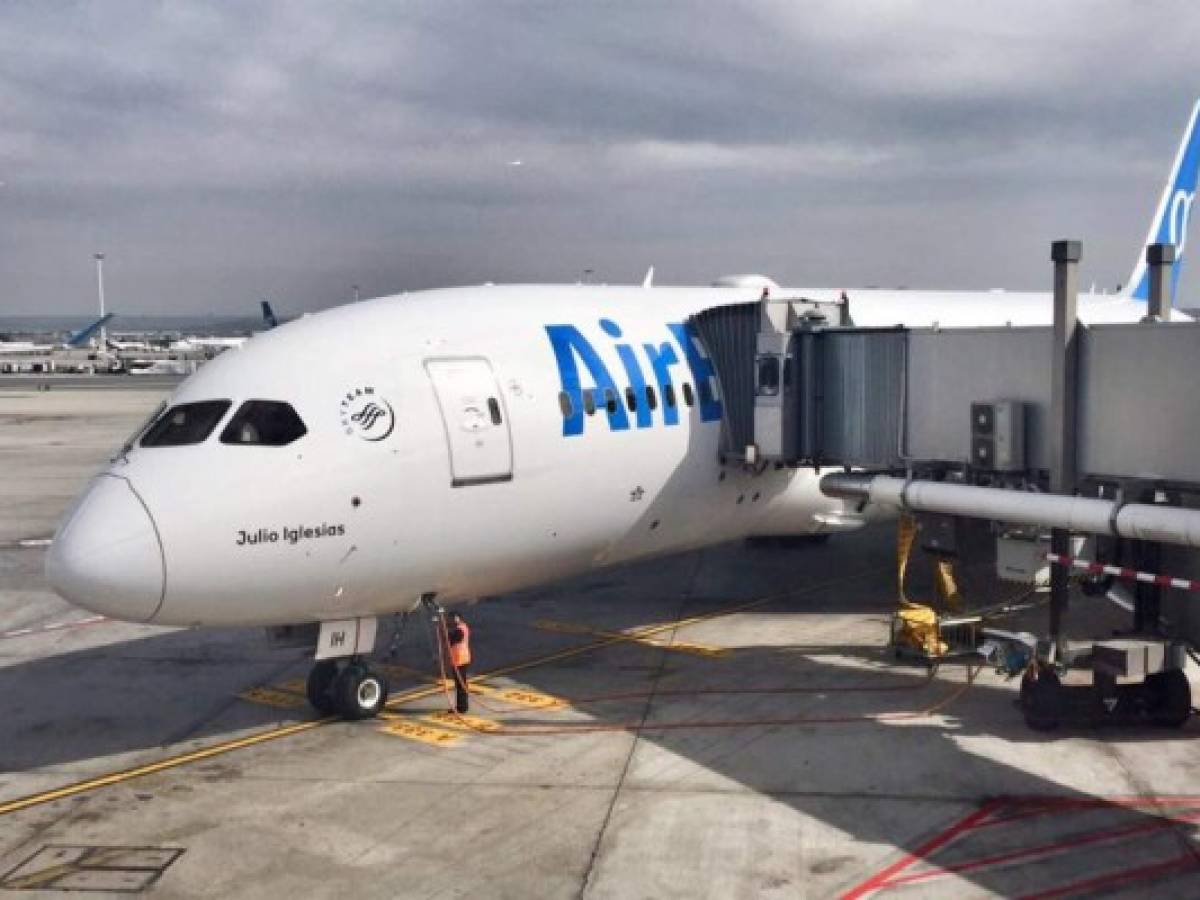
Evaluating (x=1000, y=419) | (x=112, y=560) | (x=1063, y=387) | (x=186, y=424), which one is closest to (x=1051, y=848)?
(x=1063, y=387)

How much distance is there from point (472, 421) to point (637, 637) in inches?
269

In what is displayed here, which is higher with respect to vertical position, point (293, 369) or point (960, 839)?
point (293, 369)

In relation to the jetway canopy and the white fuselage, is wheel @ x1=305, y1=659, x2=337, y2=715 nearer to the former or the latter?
the white fuselage

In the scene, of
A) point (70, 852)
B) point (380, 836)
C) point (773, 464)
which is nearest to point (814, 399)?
point (773, 464)

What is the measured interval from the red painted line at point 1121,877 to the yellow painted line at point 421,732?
7368mm

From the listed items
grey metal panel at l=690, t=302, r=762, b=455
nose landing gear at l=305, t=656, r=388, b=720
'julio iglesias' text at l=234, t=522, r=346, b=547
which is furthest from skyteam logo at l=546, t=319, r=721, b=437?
nose landing gear at l=305, t=656, r=388, b=720

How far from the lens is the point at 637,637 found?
2102 centimetres

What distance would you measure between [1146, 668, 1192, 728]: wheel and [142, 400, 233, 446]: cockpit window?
1202 centimetres

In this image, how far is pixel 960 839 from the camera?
40.0 ft

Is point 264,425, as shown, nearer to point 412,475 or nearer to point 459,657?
point 412,475

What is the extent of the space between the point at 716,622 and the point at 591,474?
20.1ft

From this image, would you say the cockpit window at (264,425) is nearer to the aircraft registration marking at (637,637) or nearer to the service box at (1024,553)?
the aircraft registration marking at (637,637)

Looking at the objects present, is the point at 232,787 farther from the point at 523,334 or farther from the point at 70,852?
the point at 523,334

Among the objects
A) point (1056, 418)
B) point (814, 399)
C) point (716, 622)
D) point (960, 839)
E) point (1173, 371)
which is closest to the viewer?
point (960, 839)
